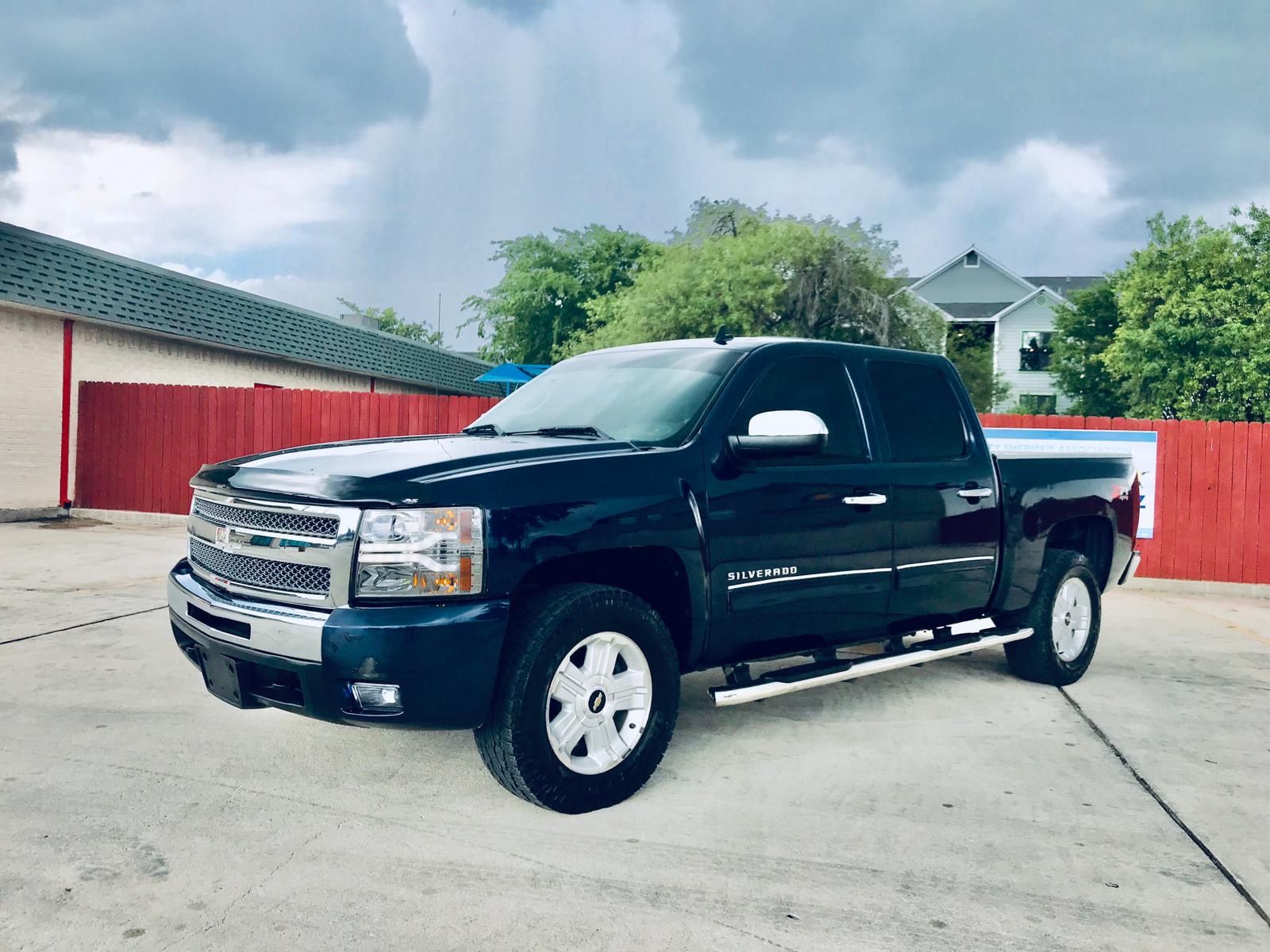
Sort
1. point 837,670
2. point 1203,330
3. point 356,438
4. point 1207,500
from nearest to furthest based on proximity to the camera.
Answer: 1. point 837,670
2. point 1207,500
3. point 356,438
4. point 1203,330

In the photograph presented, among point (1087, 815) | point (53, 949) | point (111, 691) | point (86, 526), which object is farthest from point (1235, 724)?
point (86, 526)

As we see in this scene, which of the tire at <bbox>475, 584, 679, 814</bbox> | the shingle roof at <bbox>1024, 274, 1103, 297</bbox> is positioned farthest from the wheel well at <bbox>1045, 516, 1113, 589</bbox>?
the shingle roof at <bbox>1024, 274, 1103, 297</bbox>

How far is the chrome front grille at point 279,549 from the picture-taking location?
3.59 m

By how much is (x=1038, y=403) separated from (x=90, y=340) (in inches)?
1382

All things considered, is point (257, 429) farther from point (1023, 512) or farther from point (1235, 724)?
point (1235, 724)

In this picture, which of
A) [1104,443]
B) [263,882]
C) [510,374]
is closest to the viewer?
[263,882]

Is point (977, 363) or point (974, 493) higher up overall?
point (977, 363)

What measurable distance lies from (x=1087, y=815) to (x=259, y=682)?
3200 millimetres

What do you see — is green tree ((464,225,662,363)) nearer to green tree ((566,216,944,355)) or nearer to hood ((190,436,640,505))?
green tree ((566,216,944,355))

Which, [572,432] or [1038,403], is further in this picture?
[1038,403]

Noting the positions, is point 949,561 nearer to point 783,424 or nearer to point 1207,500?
point 783,424

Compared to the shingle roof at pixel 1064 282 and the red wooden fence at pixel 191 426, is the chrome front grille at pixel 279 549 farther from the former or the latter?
the shingle roof at pixel 1064 282

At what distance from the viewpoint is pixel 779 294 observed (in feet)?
85.6

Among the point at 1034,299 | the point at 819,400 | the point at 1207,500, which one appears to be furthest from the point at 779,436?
the point at 1034,299
